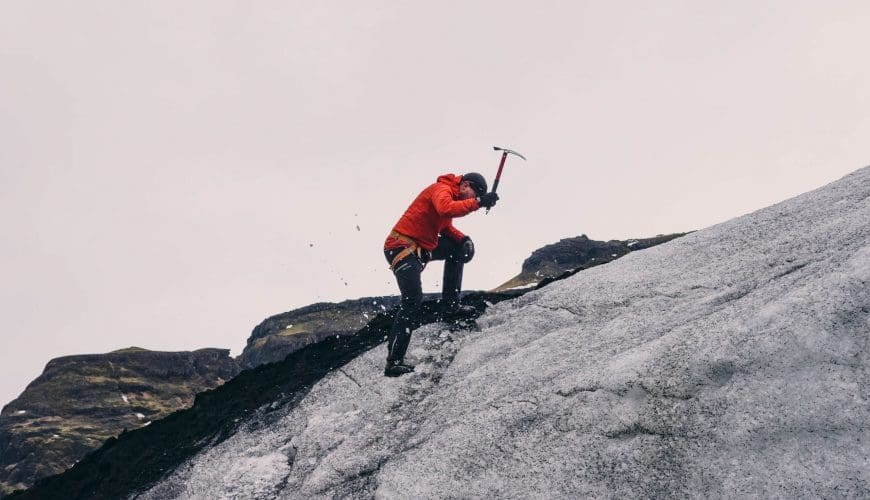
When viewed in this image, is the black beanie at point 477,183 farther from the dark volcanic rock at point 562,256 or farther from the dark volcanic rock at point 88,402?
the dark volcanic rock at point 562,256

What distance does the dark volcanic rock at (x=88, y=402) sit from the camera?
88.2m

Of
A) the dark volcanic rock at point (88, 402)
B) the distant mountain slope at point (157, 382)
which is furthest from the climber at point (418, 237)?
the dark volcanic rock at point (88, 402)

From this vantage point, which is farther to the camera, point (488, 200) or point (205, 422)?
point (205, 422)

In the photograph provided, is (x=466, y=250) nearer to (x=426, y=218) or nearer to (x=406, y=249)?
(x=426, y=218)

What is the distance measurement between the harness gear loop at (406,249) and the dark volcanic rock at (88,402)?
91955mm

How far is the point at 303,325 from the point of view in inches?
5827

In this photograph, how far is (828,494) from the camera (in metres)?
5.32

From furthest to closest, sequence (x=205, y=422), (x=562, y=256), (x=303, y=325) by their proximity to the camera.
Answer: (x=562, y=256), (x=303, y=325), (x=205, y=422)

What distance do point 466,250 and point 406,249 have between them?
162 centimetres

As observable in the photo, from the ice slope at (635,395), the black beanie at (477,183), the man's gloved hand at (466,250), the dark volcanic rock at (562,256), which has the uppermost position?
the dark volcanic rock at (562,256)

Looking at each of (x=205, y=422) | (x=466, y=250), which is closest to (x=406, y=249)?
(x=466, y=250)

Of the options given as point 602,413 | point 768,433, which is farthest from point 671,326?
point 768,433

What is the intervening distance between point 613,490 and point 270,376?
8912 millimetres

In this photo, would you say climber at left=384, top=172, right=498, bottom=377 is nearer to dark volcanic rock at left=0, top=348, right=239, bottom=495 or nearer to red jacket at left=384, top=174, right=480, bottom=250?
red jacket at left=384, top=174, right=480, bottom=250
